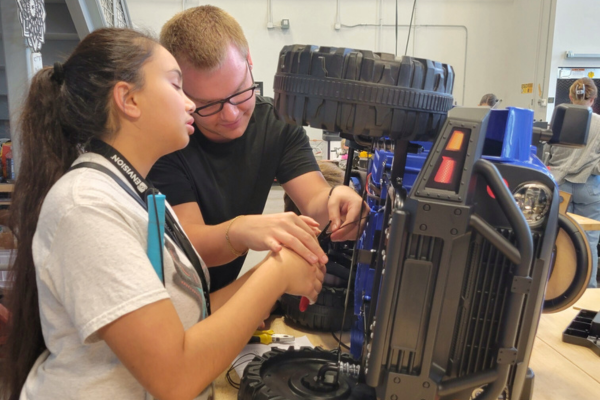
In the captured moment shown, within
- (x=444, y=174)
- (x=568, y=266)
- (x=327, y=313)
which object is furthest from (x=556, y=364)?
(x=444, y=174)

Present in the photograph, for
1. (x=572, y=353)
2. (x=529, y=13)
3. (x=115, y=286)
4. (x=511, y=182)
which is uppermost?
(x=529, y=13)

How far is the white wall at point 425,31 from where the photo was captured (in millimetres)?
7148

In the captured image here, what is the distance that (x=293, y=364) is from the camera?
892 mm

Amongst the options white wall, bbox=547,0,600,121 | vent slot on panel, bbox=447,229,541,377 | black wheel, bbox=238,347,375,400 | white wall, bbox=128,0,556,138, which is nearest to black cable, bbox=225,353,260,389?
black wheel, bbox=238,347,375,400

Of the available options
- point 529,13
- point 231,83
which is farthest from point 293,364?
point 529,13

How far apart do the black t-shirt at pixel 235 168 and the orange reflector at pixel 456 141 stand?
0.75 meters

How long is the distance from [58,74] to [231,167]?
592 mm

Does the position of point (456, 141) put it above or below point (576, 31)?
below

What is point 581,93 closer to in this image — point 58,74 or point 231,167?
point 231,167

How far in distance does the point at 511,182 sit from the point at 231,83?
701 mm

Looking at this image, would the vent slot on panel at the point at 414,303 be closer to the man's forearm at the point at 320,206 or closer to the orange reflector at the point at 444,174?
the orange reflector at the point at 444,174

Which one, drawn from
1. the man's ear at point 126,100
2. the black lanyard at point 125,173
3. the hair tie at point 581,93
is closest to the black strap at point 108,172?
the black lanyard at point 125,173

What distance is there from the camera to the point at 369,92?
647 millimetres

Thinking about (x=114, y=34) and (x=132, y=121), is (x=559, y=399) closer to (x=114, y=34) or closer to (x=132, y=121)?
(x=132, y=121)
